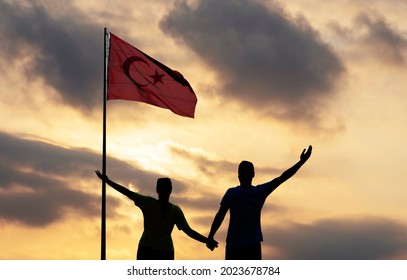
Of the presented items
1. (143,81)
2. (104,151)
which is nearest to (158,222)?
(104,151)

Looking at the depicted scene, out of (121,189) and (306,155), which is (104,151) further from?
(306,155)

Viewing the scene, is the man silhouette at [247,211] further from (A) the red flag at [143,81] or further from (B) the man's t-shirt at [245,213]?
(A) the red flag at [143,81]

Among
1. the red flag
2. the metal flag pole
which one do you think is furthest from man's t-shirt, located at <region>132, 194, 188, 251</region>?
the red flag

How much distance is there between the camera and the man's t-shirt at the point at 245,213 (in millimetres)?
13383

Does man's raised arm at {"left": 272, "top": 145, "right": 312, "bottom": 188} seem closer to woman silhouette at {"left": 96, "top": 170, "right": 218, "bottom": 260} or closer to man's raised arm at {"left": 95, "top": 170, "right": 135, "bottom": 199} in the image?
woman silhouette at {"left": 96, "top": 170, "right": 218, "bottom": 260}

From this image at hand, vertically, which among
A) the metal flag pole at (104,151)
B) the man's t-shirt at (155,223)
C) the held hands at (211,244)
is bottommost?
the held hands at (211,244)

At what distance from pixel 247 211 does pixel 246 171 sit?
74 cm

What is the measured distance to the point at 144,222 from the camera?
14156mm

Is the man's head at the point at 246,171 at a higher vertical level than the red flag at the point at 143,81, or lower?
lower

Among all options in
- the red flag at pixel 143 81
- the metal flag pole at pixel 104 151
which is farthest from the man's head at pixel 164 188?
the red flag at pixel 143 81

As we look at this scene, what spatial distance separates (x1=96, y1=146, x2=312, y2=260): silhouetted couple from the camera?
1339 centimetres
